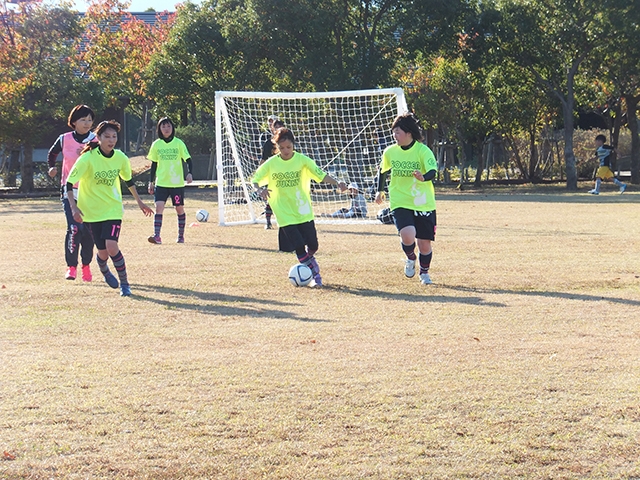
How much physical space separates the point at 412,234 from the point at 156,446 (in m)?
5.37

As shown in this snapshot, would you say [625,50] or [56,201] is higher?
[625,50]

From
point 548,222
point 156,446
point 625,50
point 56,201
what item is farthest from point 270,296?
point 625,50

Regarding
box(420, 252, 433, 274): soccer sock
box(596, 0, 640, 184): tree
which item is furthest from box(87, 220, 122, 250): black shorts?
box(596, 0, 640, 184): tree

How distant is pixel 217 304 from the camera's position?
805 centimetres

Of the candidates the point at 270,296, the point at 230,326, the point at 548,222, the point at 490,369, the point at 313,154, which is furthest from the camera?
the point at 313,154

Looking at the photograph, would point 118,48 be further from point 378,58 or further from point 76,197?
point 76,197

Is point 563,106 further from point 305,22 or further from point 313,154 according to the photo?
point 313,154

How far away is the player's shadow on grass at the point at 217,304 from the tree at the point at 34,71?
67.4 feet

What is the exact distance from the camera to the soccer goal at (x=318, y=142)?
16.8m

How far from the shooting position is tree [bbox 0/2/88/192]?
90.2 feet

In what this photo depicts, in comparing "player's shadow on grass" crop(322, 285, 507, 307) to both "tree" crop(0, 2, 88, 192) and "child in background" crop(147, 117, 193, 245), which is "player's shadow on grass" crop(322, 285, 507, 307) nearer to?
"child in background" crop(147, 117, 193, 245)

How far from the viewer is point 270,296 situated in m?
8.52

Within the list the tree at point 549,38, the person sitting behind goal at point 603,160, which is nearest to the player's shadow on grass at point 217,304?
the person sitting behind goal at point 603,160

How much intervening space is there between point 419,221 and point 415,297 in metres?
1.14
